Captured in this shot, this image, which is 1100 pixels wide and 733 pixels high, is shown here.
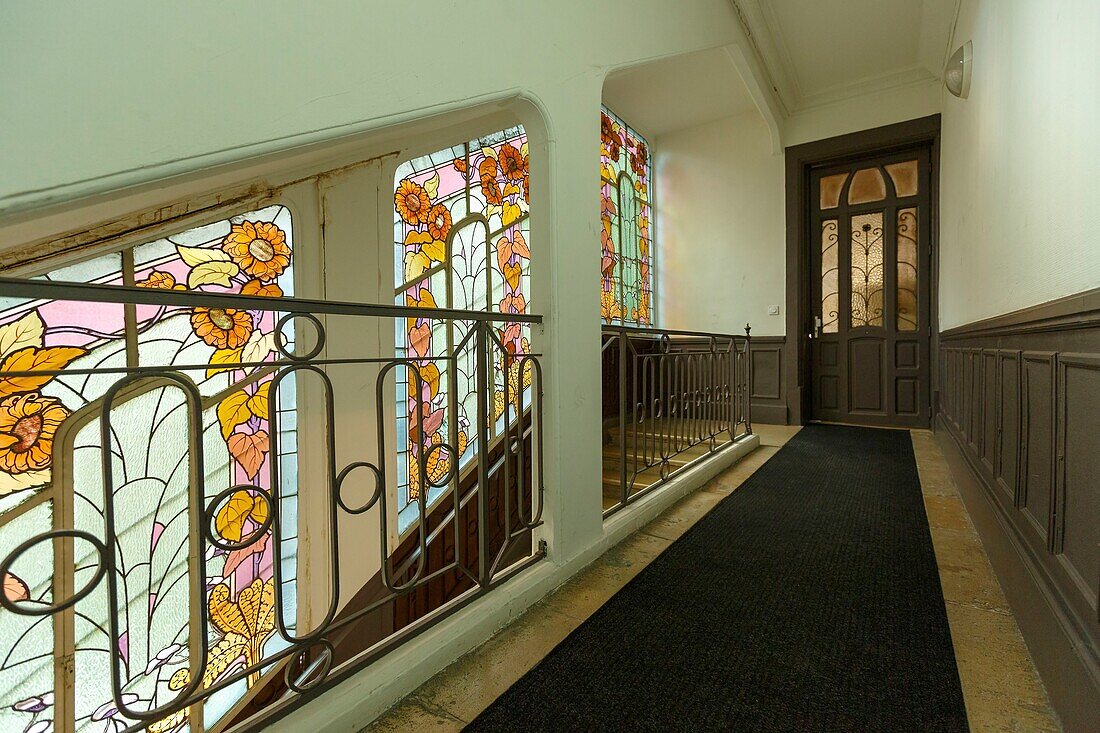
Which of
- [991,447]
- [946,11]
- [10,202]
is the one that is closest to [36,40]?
[10,202]

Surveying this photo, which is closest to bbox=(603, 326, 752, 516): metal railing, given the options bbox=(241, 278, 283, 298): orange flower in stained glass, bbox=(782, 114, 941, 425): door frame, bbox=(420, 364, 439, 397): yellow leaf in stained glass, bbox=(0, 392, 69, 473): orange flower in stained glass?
bbox=(782, 114, 941, 425): door frame

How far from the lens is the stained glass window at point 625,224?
5.05 meters

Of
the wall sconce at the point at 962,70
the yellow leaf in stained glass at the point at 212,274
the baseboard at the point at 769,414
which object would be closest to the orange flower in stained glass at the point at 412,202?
the yellow leaf in stained glass at the point at 212,274

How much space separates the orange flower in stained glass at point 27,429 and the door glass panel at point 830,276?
5.49m

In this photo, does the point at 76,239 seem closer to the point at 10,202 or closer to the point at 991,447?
the point at 10,202

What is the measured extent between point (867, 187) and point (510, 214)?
3.38m

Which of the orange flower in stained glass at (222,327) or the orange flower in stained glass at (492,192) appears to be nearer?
the orange flower in stained glass at (222,327)

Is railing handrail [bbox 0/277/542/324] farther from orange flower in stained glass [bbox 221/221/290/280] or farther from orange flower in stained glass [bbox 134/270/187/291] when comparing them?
orange flower in stained glass [bbox 221/221/290/280]

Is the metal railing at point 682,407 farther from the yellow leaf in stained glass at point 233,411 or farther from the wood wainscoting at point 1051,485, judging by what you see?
the yellow leaf in stained glass at point 233,411

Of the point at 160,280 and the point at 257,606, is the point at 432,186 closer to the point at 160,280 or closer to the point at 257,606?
the point at 160,280

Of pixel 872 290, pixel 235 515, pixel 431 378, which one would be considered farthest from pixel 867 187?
pixel 235 515

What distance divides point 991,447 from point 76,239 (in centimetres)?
356

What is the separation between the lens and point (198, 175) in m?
0.97

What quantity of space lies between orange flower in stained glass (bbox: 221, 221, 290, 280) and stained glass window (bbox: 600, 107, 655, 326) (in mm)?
2834
